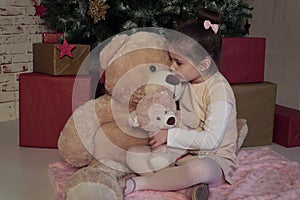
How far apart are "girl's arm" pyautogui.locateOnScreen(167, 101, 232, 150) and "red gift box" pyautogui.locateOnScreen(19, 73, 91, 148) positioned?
0.54 m

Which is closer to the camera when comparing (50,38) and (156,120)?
(156,120)

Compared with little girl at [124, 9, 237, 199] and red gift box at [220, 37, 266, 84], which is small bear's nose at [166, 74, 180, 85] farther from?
red gift box at [220, 37, 266, 84]

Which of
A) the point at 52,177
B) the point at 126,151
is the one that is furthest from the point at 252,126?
the point at 52,177

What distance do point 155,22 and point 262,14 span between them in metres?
0.71

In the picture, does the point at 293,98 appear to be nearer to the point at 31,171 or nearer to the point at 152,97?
the point at 152,97

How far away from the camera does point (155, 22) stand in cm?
194

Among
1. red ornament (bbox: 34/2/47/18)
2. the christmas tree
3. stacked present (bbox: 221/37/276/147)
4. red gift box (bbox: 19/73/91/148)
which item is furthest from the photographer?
red ornament (bbox: 34/2/47/18)

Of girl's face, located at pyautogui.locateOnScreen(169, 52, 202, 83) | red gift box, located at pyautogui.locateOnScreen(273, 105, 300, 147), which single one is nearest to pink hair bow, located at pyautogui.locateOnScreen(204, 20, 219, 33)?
girl's face, located at pyautogui.locateOnScreen(169, 52, 202, 83)

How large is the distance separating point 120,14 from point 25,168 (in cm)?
80

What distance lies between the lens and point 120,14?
1.95 metres

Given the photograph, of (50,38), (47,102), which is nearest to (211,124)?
(47,102)

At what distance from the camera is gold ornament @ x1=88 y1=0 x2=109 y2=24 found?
1853 mm

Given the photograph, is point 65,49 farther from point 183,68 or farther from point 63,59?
point 183,68

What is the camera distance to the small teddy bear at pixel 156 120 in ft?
4.01
